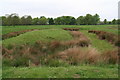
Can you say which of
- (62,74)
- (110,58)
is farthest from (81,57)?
(62,74)

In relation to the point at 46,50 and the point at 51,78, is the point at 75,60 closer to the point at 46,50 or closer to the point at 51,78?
the point at 51,78

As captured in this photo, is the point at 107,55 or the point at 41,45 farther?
the point at 41,45

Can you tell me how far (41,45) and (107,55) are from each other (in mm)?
7563

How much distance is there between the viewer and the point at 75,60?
11383 mm

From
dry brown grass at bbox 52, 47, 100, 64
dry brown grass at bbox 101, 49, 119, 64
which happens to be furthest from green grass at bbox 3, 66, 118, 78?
dry brown grass at bbox 101, 49, 119, 64

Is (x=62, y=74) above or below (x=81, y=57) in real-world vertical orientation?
below

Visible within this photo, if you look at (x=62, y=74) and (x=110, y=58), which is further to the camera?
(x=110, y=58)

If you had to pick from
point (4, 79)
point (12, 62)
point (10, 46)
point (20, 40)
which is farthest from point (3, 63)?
point (20, 40)

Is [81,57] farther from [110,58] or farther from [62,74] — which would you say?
[62,74]

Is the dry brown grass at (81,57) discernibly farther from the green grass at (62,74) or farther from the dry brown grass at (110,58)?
the green grass at (62,74)

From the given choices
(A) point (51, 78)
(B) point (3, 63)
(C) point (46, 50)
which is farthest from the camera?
(C) point (46, 50)

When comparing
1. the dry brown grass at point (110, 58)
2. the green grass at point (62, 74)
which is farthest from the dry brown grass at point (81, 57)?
the green grass at point (62, 74)

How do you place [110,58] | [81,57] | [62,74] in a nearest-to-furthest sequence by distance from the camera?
[62,74]
[81,57]
[110,58]

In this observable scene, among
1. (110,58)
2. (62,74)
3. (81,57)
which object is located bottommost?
(62,74)
